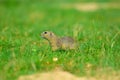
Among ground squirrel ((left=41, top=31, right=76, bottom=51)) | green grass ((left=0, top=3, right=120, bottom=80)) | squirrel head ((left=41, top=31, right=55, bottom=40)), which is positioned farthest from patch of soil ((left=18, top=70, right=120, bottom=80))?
squirrel head ((left=41, top=31, right=55, bottom=40))

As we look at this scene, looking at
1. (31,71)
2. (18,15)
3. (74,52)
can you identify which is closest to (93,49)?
(74,52)

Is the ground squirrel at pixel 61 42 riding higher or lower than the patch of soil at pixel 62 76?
higher

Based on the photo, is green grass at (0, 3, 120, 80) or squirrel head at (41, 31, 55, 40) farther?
squirrel head at (41, 31, 55, 40)

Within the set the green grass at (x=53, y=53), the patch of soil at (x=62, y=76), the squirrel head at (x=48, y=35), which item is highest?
the squirrel head at (x=48, y=35)

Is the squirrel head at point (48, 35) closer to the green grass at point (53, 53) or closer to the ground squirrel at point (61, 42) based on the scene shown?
A: the ground squirrel at point (61, 42)

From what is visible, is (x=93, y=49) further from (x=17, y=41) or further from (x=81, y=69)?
(x=17, y=41)

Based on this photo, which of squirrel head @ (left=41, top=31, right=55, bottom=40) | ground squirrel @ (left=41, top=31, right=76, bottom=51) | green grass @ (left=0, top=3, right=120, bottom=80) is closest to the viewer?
green grass @ (left=0, top=3, right=120, bottom=80)

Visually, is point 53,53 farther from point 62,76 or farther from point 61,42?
point 62,76

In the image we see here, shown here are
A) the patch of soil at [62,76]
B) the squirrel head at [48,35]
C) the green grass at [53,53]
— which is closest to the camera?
the patch of soil at [62,76]

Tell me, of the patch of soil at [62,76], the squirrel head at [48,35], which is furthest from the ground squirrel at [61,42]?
the patch of soil at [62,76]

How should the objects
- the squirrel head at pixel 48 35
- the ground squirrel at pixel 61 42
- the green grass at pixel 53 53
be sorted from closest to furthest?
the green grass at pixel 53 53, the ground squirrel at pixel 61 42, the squirrel head at pixel 48 35

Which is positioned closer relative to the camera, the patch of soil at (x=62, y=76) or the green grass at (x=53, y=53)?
the patch of soil at (x=62, y=76)

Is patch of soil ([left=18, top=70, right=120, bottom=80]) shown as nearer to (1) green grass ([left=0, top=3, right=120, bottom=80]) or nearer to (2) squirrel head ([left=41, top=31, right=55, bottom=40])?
(1) green grass ([left=0, top=3, right=120, bottom=80])

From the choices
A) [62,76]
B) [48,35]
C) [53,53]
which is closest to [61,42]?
[48,35]
